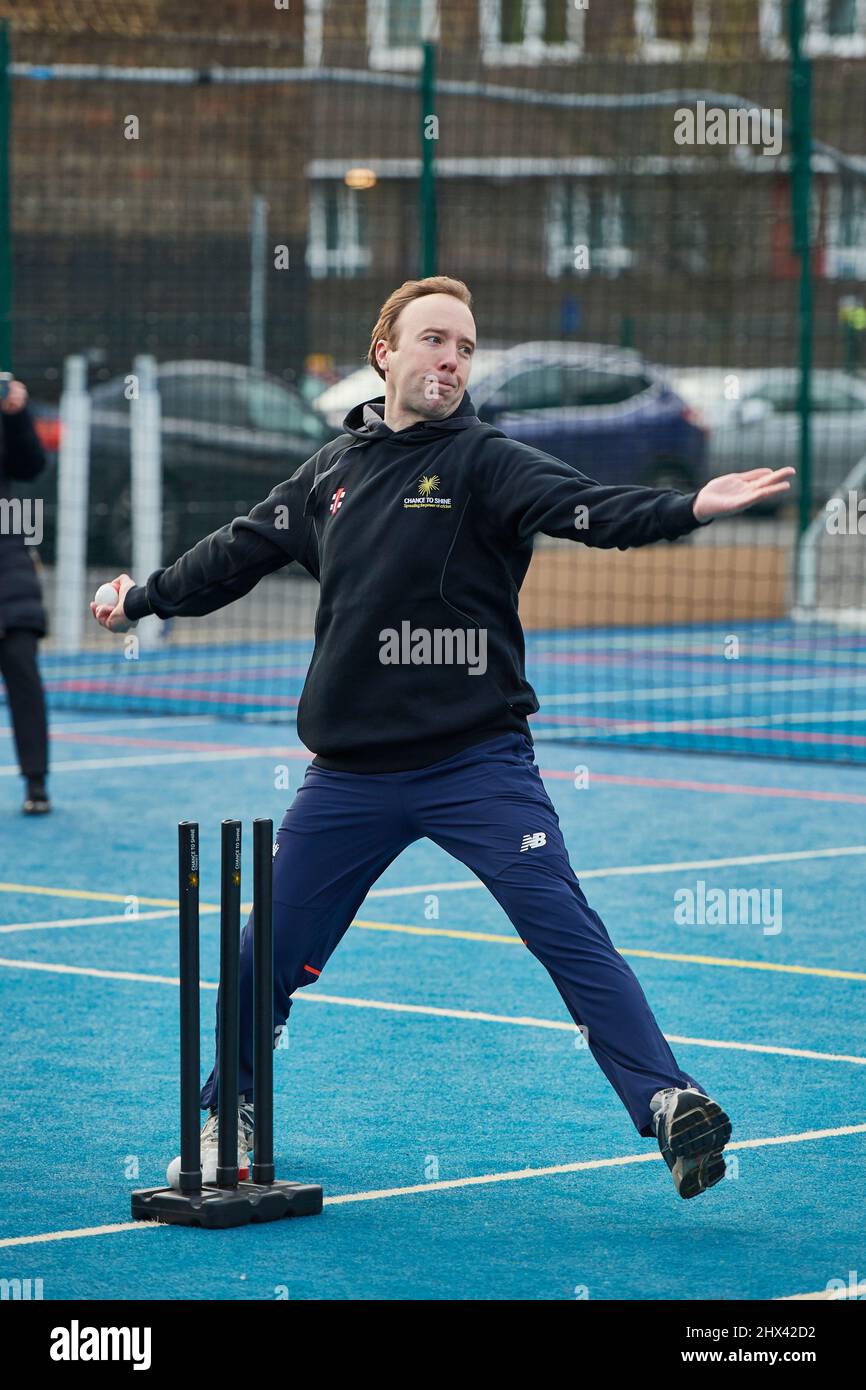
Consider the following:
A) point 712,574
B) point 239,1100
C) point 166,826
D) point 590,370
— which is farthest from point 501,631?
point 590,370

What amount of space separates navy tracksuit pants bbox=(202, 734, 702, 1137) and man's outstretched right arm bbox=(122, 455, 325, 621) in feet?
1.75

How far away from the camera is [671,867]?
10477 mm

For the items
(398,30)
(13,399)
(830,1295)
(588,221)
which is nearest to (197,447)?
(588,221)

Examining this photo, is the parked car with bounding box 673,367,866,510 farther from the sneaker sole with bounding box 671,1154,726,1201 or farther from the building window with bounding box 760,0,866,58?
the sneaker sole with bounding box 671,1154,726,1201

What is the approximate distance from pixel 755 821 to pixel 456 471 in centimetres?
624

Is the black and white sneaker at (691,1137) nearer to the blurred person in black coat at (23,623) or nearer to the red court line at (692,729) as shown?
the blurred person in black coat at (23,623)

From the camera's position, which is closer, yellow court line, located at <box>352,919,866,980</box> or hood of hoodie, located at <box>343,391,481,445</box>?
hood of hoodie, located at <box>343,391,481,445</box>

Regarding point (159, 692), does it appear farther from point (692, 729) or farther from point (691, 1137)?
point (691, 1137)

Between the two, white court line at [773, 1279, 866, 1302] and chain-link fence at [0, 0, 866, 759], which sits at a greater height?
chain-link fence at [0, 0, 866, 759]

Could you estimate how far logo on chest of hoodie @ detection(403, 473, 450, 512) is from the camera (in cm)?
579

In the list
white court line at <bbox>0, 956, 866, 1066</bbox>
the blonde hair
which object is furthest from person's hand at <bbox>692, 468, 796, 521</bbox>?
white court line at <bbox>0, 956, 866, 1066</bbox>

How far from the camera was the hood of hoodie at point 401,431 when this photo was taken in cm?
588

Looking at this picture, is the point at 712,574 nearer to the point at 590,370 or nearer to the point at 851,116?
the point at 590,370

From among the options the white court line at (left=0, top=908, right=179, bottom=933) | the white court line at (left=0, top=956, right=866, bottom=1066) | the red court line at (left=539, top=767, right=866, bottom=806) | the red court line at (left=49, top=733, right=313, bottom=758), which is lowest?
the white court line at (left=0, top=956, right=866, bottom=1066)
